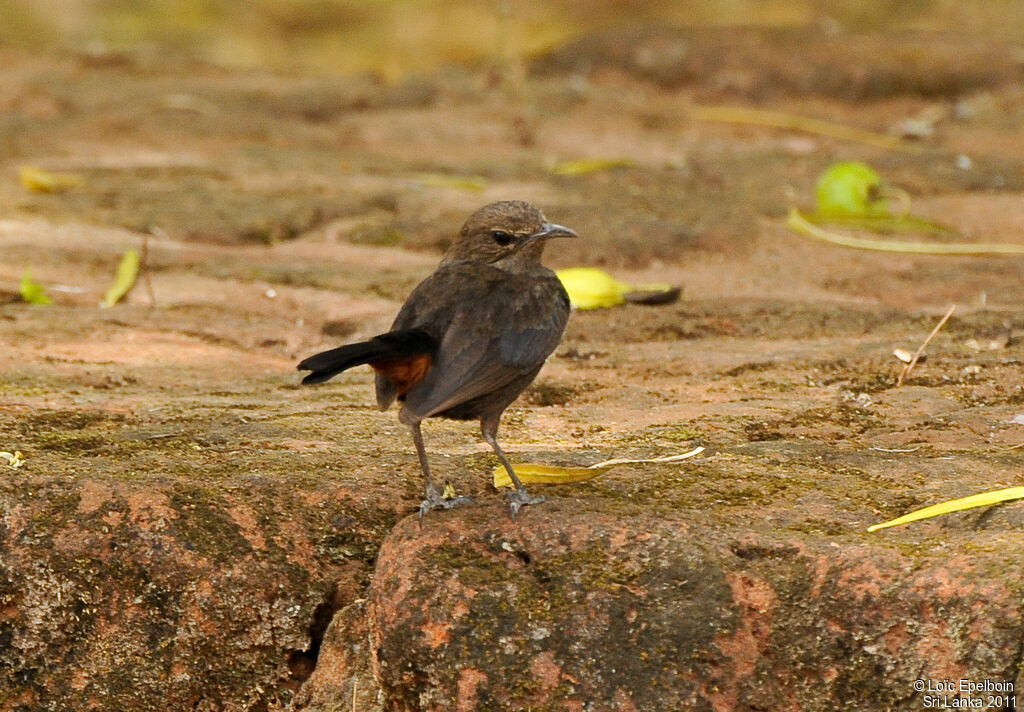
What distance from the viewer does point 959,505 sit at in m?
2.60

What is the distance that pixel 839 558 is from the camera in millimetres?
2473

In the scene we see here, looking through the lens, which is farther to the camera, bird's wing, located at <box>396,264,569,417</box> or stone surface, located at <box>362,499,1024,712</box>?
bird's wing, located at <box>396,264,569,417</box>

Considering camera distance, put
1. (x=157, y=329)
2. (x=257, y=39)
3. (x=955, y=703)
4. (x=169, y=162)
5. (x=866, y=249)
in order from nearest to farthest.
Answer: (x=955, y=703), (x=157, y=329), (x=866, y=249), (x=169, y=162), (x=257, y=39)

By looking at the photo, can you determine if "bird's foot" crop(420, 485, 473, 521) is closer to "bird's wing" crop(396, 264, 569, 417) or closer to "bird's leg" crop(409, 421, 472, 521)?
"bird's leg" crop(409, 421, 472, 521)

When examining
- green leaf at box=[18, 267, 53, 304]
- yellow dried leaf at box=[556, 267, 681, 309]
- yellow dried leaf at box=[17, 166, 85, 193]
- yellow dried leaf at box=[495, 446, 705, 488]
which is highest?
yellow dried leaf at box=[17, 166, 85, 193]

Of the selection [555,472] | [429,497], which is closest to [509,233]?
[555,472]

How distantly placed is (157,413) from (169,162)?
395cm

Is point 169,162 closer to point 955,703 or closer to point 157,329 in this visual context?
point 157,329

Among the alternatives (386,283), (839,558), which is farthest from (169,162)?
(839,558)

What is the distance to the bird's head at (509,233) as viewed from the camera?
3604 millimetres

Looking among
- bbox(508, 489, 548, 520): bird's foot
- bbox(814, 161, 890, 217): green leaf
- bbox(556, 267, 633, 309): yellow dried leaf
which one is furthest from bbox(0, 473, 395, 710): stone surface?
bbox(814, 161, 890, 217): green leaf

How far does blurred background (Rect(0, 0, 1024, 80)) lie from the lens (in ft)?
31.2

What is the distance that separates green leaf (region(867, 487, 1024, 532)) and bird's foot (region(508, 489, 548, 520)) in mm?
668

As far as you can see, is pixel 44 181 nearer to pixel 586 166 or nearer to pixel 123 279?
pixel 123 279
